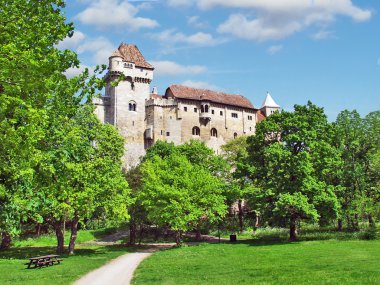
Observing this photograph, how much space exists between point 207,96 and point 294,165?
62.0 metres

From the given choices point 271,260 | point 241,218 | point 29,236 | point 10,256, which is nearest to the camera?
point 271,260

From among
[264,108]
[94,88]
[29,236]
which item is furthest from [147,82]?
[94,88]

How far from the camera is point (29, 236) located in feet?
164

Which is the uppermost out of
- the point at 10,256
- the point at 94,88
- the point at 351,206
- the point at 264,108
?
the point at 264,108

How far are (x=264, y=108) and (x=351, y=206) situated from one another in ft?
251

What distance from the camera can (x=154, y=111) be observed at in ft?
290

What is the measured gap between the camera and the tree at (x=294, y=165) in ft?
119

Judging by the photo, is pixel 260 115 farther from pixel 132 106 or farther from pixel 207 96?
pixel 132 106

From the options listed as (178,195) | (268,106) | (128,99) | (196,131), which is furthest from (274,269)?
(268,106)

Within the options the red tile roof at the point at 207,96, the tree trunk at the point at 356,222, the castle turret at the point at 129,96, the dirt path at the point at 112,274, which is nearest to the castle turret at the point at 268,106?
the red tile roof at the point at 207,96

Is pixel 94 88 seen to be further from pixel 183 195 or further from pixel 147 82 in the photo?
pixel 147 82

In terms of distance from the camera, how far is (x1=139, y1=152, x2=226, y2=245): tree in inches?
1492

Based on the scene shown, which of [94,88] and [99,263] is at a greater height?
[94,88]

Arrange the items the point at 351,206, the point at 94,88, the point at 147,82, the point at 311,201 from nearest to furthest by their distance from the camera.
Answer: the point at 94,88 → the point at 311,201 → the point at 351,206 → the point at 147,82
